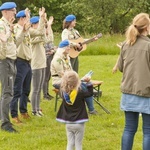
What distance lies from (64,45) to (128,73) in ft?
7.85

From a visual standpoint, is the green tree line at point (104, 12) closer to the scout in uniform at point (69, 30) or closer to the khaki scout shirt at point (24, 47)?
the scout in uniform at point (69, 30)

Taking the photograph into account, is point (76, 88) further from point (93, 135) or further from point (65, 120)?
point (93, 135)

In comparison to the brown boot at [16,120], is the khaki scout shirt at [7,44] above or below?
above

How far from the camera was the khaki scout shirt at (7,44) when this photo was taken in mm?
7040

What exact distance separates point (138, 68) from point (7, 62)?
91.9 inches

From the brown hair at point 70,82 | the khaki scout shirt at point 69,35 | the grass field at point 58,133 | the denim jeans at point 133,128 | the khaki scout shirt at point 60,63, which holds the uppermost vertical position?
the khaki scout shirt at point 69,35

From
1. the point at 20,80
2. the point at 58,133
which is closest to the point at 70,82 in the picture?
the point at 58,133

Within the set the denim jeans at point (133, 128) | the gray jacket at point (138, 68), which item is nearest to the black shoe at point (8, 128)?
the denim jeans at point (133, 128)

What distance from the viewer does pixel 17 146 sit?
6.75 metres

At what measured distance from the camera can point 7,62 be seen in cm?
716

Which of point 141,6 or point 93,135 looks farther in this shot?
point 141,6

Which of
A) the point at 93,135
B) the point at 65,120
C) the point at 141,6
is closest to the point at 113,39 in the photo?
the point at 141,6

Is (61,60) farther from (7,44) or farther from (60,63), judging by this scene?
(7,44)

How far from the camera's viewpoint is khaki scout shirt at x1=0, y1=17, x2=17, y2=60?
704cm
